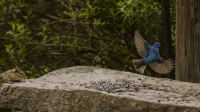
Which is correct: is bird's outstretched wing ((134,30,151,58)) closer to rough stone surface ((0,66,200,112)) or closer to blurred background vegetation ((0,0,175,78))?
rough stone surface ((0,66,200,112))

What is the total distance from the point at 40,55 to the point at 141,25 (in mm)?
1448

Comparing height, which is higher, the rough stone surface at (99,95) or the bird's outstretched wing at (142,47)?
the bird's outstretched wing at (142,47)

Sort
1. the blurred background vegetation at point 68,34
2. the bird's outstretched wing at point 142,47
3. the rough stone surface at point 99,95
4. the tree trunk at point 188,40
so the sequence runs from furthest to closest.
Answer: the blurred background vegetation at point 68,34 → the tree trunk at point 188,40 → the bird's outstretched wing at point 142,47 → the rough stone surface at point 99,95

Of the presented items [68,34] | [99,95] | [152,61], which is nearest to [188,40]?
[152,61]

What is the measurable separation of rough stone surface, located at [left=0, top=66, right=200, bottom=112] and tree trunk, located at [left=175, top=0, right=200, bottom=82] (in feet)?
1.55

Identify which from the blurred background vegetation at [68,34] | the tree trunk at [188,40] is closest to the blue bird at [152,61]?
the tree trunk at [188,40]

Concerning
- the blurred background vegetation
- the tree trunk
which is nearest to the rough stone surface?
the tree trunk

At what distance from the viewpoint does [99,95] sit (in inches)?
136

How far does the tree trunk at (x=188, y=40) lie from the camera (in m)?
4.71

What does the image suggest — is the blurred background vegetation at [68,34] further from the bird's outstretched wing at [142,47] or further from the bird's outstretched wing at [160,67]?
the bird's outstretched wing at [160,67]

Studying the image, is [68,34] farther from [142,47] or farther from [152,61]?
[152,61]

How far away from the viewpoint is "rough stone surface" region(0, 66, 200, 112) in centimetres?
335

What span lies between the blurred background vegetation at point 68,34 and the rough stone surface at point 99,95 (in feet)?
5.89

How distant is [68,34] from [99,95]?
139 inches
